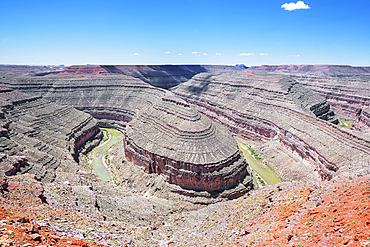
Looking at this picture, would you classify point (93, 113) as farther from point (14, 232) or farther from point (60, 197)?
point (14, 232)

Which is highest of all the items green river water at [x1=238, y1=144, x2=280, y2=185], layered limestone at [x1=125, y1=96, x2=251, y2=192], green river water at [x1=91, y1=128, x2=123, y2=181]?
layered limestone at [x1=125, y1=96, x2=251, y2=192]

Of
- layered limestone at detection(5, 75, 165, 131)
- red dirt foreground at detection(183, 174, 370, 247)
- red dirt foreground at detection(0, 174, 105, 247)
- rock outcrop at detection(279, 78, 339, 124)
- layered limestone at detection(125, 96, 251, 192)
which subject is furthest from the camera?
layered limestone at detection(5, 75, 165, 131)

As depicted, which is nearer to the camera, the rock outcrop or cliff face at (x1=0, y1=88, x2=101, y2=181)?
cliff face at (x1=0, y1=88, x2=101, y2=181)

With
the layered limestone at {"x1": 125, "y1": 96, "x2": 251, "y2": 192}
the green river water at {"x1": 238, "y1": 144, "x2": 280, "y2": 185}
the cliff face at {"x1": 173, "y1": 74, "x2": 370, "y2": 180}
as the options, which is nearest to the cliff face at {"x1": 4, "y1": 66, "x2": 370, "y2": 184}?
the cliff face at {"x1": 173, "y1": 74, "x2": 370, "y2": 180}

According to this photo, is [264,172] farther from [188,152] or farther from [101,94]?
[101,94]

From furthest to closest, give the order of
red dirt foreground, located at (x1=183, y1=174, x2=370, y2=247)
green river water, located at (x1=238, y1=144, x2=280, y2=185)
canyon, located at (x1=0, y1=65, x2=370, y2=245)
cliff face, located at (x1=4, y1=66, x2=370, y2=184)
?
1. green river water, located at (x1=238, y1=144, x2=280, y2=185)
2. cliff face, located at (x1=4, y1=66, x2=370, y2=184)
3. canyon, located at (x1=0, y1=65, x2=370, y2=245)
4. red dirt foreground, located at (x1=183, y1=174, x2=370, y2=247)

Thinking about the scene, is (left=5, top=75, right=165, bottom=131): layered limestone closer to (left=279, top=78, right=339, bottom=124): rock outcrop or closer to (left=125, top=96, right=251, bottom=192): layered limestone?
(left=125, top=96, right=251, bottom=192): layered limestone

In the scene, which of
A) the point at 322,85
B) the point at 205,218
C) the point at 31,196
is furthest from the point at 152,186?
the point at 322,85
